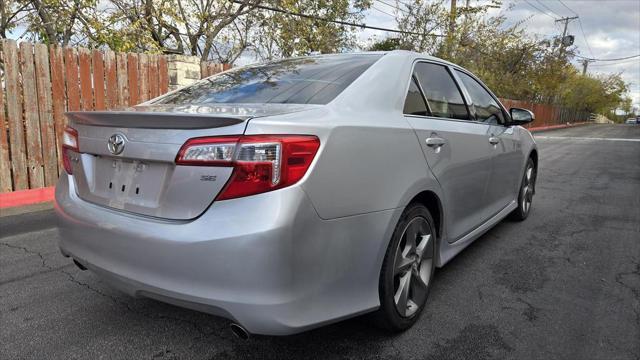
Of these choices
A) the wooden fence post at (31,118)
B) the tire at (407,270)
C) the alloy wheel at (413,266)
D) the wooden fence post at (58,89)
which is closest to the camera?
the tire at (407,270)

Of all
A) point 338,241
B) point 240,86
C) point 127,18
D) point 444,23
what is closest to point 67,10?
point 127,18

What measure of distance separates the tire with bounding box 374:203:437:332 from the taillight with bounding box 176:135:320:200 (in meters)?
0.77

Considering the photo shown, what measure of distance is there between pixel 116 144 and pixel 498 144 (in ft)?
9.68

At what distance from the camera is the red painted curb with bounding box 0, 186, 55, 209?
215 inches

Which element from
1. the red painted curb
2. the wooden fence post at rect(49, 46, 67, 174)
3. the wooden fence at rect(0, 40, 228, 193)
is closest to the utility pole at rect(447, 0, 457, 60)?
the wooden fence at rect(0, 40, 228, 193)

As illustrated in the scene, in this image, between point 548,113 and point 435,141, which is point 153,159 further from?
point 548,113

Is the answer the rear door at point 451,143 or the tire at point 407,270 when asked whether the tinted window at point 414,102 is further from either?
the tire at point 407,270

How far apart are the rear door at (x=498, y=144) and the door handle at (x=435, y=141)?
100 centimetres

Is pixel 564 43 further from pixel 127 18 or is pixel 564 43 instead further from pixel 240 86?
pixel 240 86

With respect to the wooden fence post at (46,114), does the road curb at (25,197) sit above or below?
below

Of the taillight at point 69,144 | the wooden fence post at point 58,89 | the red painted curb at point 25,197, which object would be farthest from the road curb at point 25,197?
the taillight at point 69,144

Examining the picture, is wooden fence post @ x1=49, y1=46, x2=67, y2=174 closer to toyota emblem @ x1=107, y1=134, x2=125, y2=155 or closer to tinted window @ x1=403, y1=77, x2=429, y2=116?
toyota emblem @ x1=107, y1=134, x2=125, y2=155

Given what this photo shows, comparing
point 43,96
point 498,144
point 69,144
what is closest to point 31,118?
point 43,96

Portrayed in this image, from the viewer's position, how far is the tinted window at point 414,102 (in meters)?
2.59
